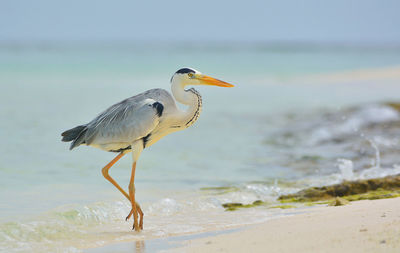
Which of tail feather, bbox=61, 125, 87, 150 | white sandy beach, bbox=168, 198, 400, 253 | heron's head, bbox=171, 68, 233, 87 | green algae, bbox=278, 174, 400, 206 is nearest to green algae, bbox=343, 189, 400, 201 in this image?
green algae, bbox=278, 174, 400, 206

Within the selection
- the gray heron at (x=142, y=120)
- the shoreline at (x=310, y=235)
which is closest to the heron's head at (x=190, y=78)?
the gray heron at (x=142, y=120)

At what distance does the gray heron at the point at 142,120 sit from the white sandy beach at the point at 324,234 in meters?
1.44

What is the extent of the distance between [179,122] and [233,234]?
5.10 feet

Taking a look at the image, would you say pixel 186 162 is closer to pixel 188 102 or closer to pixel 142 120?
pixel 188 102

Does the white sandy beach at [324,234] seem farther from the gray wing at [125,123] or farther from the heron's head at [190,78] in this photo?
the heron's head at [190,78]

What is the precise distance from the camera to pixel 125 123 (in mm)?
6273

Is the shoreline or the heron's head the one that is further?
the heron's head

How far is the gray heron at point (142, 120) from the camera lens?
6.23 meters

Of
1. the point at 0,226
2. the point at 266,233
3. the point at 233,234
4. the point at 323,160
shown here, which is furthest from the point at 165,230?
the point at 323,160

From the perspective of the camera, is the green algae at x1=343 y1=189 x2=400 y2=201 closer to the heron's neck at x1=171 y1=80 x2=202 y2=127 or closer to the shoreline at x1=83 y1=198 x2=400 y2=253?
the shoreline at x1=83 y1=198 x2=400 y2=253

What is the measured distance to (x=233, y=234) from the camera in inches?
208

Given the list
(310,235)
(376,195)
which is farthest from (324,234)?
(376,195)

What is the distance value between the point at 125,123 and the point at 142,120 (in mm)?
200

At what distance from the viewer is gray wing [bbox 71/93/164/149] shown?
6211 mm
